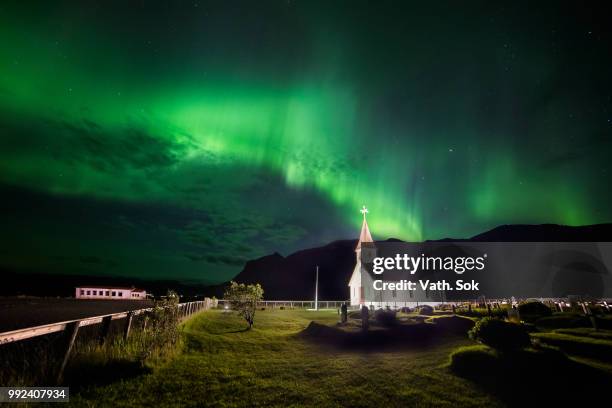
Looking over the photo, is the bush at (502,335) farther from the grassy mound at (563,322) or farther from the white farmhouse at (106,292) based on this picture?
the white farmhouse at (106,292)

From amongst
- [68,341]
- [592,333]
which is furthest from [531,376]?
[68,341]

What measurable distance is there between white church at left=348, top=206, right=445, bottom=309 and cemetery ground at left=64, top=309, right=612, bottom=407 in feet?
85.4

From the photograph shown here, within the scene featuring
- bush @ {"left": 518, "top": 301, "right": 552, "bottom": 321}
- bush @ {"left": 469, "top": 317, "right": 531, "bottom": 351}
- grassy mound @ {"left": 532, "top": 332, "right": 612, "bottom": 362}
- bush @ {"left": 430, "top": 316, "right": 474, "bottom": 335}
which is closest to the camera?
bush @ {"left": 469, "top": 317, "right": 531, "bottom": 351}

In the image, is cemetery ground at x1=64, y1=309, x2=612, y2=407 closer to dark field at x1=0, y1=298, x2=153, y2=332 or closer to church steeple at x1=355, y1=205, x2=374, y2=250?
dark field at x1=0, y1=298, x2=153, y2=332

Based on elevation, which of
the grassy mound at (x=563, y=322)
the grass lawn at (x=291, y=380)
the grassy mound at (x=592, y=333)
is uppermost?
the grassy mound at (x=563, y=322)

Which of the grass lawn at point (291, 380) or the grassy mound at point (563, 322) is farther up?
the grassy mound at point (563, 322)

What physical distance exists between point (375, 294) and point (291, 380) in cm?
3426

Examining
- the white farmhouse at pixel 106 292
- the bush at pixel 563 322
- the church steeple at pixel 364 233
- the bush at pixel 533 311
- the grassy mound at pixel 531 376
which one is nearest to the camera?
the grassy mound at pixel 531 376

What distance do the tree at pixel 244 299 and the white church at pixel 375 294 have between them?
1892 cm

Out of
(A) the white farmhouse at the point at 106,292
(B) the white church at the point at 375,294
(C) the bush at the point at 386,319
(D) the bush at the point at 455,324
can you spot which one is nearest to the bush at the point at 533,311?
(D) the bush at the point at 455,324

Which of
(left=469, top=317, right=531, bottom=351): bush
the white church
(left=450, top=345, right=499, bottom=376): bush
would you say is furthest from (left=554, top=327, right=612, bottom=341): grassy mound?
the white church

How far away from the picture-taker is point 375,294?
140 ft

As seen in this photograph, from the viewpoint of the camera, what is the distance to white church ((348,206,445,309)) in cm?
4147

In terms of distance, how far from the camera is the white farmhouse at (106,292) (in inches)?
2426
